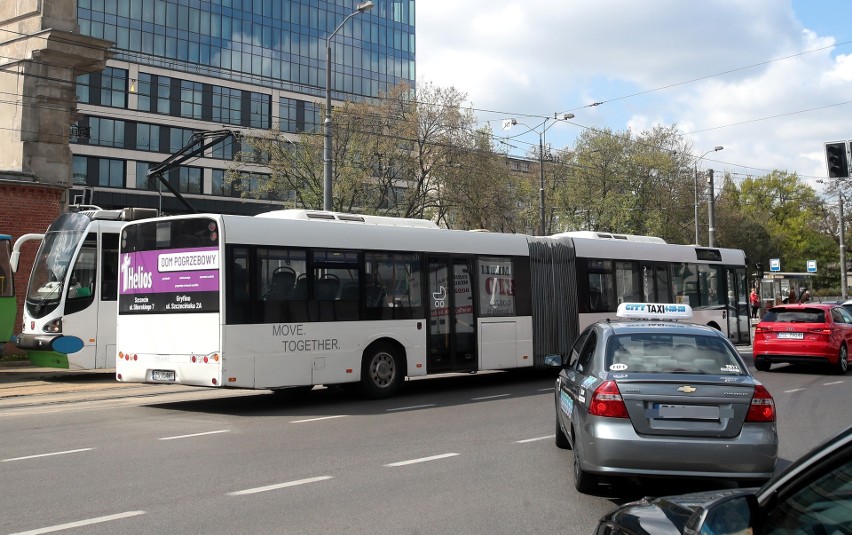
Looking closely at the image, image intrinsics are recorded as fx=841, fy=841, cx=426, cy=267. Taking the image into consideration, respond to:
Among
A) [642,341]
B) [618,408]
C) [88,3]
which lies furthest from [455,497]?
[88,3]

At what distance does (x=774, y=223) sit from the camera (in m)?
80.5

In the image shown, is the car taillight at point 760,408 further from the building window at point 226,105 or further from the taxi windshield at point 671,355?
the building window at point 226,105

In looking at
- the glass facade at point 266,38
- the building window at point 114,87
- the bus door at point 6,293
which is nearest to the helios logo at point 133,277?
the bus door at point 6,293

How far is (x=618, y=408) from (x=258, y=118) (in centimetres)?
5798

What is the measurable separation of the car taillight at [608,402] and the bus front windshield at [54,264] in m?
13.5

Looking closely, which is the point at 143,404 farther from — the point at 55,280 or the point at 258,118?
the point at 258,118

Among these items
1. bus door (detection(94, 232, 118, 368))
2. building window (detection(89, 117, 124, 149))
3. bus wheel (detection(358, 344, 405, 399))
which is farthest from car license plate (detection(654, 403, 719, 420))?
building window (detection(89, 117, 124, 149))

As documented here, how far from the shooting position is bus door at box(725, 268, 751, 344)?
2259 cm

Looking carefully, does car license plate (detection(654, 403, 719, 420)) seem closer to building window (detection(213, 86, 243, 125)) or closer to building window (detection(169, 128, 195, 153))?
building window (detection(169, 128, 195, 153))

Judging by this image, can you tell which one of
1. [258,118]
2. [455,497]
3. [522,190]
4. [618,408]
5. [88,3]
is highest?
[88,3]

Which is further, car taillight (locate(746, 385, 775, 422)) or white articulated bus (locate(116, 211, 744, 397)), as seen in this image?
white articulated bus (locate(116, 211, 744, 397))

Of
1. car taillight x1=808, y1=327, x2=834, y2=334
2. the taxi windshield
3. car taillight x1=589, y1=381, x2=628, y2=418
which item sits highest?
the taxi windshield

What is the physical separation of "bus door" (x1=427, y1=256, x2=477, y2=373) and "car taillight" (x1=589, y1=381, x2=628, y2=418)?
840 cm

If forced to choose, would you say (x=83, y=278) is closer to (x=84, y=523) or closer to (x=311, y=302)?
(x=311, y=302)
